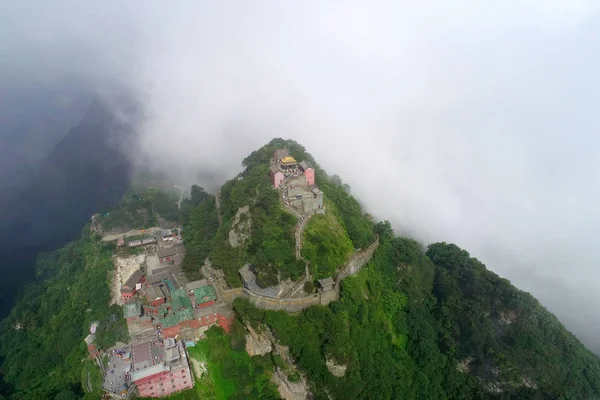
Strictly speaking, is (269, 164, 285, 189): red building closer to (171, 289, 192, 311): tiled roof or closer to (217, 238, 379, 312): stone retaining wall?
(217, 238, 379, 312): stone retaining wall

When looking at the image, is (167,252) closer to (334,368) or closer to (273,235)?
(273,235)

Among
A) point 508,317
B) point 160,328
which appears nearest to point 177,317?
point 160,328

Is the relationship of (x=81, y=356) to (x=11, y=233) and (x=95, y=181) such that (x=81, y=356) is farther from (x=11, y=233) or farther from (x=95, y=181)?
(x=95, y=181)

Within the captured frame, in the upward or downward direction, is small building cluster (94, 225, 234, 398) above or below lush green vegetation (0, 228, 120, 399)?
above

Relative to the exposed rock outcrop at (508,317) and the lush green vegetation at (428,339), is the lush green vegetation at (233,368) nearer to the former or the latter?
the lush green vegetation at (428,339)

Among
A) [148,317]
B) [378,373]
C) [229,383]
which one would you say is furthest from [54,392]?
[378,373]

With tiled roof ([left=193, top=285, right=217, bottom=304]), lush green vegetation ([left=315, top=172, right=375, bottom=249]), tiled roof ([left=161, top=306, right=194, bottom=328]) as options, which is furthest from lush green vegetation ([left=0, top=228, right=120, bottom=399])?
lush green vegetation ([left=315, top=172, right=375, bottom=249])
